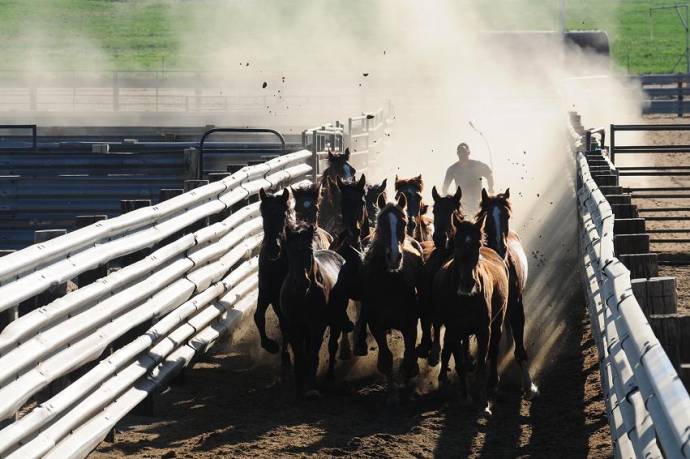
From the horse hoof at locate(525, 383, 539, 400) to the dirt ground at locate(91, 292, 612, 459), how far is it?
6cm

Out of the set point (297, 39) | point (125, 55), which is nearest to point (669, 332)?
point (297, 39)

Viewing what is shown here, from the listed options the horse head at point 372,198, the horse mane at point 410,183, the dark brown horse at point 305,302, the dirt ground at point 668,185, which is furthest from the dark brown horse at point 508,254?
the horse head at point 372,198

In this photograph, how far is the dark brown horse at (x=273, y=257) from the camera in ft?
37.3

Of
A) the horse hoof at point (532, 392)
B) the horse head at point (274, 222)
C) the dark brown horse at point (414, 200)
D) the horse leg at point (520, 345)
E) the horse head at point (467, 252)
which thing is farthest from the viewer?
the dark brown horse at point (414, 200)

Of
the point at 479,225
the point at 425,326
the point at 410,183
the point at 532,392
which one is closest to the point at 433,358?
the point at 425,326

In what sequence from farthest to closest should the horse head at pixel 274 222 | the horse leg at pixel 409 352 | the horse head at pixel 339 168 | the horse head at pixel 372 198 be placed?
the horse head at pixel 339 168
the horse head at pixel 372 198
the horse head at pixel 274 222
the horse leg at pixel 409 352

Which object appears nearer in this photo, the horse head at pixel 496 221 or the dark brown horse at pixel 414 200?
the horse head at pixel 496 221

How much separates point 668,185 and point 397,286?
629 inches

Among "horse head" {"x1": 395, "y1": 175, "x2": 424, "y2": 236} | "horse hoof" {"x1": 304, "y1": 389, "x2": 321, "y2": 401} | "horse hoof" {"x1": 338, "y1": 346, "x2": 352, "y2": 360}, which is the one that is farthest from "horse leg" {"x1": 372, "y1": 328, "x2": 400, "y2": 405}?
"horse head" {"x1": 395, "y1": 175, "x2": 424, "y2": 236}

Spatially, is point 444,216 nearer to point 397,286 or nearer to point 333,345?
point 397,286

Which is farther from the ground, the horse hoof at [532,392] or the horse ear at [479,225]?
the horse ear at [479,225]

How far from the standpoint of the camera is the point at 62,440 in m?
7.61

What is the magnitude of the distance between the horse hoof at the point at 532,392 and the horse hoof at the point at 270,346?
221 cm

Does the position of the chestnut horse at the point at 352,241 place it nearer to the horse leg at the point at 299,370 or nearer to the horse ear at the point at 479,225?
the horse leg at the point at 299,370
